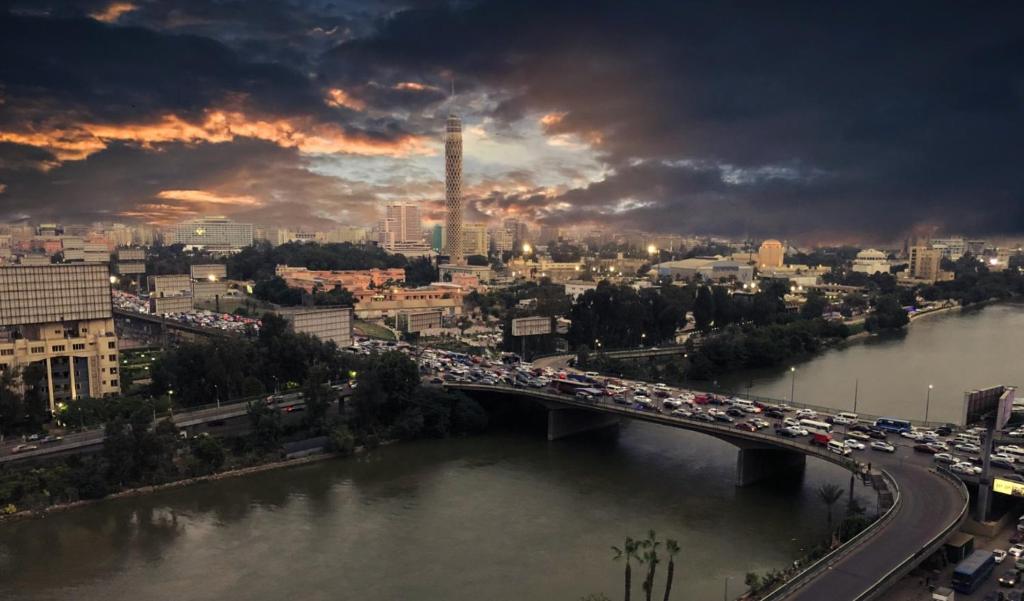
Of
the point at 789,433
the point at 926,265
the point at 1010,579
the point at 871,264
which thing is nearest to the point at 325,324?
the point at 789,433

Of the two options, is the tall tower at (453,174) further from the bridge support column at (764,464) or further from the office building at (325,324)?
the bridge support column at (764,464)

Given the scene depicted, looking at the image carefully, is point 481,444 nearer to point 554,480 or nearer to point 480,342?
point 554,480

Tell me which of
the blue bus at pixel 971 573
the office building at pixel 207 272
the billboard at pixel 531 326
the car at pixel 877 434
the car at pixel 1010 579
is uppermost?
the office building at pixel 207 272

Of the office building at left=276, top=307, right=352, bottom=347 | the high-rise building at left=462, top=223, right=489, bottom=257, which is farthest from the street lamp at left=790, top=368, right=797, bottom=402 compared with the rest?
the high-rise building at left=462, top=223, right=489, bottom=257

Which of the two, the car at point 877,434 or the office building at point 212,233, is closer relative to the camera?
the car at point 877,434

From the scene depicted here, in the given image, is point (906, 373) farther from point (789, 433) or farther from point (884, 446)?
point (789, 433)

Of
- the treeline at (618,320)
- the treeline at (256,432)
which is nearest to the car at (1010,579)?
the treeline at (256,432)
